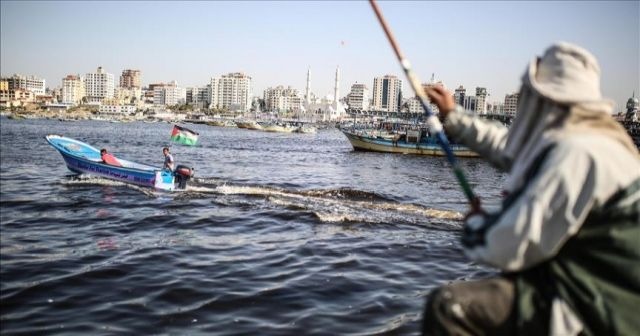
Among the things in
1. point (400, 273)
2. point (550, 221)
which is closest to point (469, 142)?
point (550, 221)

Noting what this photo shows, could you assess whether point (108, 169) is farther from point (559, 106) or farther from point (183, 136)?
point (559, 106)

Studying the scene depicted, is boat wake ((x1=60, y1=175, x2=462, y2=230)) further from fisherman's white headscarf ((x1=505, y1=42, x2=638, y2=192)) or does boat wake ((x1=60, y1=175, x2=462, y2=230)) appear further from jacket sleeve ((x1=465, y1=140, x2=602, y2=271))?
jacket sleeve ((x1=465, y1=140, x2=602, y2=271))

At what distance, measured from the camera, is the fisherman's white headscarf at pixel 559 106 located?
2305 mm

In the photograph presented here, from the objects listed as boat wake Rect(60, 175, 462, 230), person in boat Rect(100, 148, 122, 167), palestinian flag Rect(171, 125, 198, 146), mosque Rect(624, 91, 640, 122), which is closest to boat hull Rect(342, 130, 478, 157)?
boat wake Rect(60, 175, 462, 230)

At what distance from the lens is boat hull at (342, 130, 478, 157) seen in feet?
184

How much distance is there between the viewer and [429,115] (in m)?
3.17

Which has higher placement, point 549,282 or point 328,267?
point 549,282

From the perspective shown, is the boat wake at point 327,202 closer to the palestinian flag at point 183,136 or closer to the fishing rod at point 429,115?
the palestinian flag at point 183,136

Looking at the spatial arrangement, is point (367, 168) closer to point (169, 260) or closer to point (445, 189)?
point (445, 189)

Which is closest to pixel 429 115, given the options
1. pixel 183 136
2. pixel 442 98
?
pixel 442 98

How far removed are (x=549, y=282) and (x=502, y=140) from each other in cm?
102

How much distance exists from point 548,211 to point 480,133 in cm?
101

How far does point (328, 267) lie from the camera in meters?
10.5

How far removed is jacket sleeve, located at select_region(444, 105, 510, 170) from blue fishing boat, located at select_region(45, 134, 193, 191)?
20467 mm
